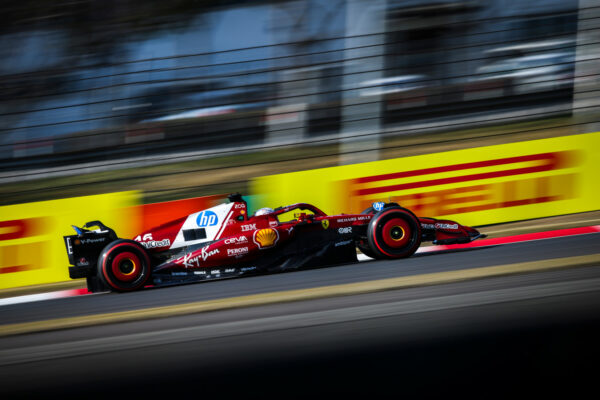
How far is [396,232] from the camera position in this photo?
7.19 metres

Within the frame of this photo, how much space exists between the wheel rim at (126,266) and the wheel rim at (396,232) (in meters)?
2.78

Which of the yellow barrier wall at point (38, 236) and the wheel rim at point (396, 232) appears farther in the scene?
the yellow barrier wall at point (38, 236)

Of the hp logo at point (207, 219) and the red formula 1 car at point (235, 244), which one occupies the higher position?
the hp logo at point (207, 219)

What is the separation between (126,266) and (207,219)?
1033 mm

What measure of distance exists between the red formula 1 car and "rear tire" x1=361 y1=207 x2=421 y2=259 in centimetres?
1

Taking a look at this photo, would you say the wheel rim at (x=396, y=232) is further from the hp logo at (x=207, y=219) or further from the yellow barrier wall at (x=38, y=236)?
the yellow barrier wall at (x=38, y=236)

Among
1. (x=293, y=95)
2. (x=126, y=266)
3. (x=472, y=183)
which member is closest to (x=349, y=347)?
(x=126, y=266)

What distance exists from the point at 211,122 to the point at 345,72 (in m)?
4.03

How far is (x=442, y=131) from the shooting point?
1608 cm

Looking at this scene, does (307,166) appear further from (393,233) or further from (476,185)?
(393,233)

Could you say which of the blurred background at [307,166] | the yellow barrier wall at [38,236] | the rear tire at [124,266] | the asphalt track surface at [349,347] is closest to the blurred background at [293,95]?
the blurred background at [307,166]

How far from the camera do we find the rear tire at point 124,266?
6812 millimetres

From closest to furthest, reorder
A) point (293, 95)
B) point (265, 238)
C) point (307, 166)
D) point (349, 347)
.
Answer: point (349, 347)
point (265, 238)
point (293, 95)
point (307, 166)

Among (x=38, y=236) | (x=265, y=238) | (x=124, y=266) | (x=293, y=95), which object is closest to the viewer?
(x=124, y=266)
